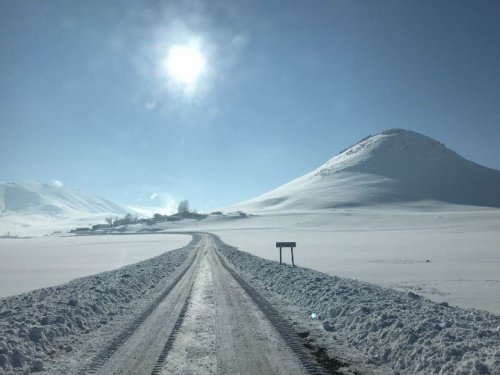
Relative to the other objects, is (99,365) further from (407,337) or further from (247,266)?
(247,266)

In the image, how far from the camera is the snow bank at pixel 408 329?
799 cm

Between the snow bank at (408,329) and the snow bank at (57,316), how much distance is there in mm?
6425

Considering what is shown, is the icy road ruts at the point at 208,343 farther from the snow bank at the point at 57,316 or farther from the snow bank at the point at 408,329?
the snow bank at the point at 408,329

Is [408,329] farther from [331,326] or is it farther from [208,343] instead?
[208,343]

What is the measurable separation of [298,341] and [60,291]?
38.7 feet

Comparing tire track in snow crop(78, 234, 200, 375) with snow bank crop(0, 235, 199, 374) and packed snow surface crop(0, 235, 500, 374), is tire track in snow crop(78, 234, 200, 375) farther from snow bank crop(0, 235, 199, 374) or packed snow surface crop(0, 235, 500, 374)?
snow bank crop(0, 235, 199, 374)

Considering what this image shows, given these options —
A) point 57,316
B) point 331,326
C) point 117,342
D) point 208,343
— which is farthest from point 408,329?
point 57,316

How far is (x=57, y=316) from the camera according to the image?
11.9 meters

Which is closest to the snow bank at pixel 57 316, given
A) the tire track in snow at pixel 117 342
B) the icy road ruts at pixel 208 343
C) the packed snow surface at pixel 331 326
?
the packed snow surface at pixel 331 326

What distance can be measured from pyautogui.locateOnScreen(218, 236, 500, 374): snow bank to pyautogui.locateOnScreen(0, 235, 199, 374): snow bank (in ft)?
21.1

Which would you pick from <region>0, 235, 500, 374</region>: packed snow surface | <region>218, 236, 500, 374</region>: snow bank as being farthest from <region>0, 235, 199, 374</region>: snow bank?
<region>218, 236, 500, 374</region>: snow bank

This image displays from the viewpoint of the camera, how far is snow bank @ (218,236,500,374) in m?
7.99

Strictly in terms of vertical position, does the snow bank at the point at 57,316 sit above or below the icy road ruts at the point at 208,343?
above

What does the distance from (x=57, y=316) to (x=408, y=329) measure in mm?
9482
